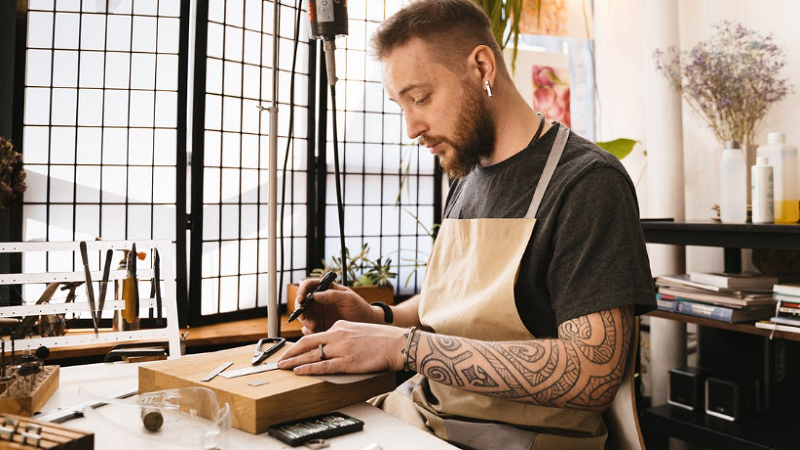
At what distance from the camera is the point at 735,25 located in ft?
8.29

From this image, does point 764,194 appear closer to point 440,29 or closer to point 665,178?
point 665,178

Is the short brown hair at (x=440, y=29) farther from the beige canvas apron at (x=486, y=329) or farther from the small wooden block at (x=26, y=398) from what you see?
the small wooden block at (x=26, y=398)

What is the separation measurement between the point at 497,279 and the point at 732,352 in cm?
158

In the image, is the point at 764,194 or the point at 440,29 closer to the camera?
the point at 440,29

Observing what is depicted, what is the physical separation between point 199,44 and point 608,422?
116 inches

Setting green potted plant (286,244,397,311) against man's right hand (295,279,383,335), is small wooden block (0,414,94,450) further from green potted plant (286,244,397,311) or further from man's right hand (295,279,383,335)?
green potted plant (286,244,397,311)

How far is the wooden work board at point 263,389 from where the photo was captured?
94 cm

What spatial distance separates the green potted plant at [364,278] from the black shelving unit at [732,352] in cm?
156

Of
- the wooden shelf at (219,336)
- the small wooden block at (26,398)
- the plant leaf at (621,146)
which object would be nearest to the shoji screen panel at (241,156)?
the wooden shelf at (219,336)

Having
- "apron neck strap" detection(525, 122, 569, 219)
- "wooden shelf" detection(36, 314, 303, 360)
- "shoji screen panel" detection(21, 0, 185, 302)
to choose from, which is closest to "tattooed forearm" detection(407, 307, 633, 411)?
"apron neck strap" detection(525, 122, 569, 219)

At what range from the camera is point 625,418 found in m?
1.21

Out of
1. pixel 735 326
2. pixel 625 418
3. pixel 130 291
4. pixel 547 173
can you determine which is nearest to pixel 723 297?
pixel 735 326

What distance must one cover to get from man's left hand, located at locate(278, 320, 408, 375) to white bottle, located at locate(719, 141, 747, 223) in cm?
154

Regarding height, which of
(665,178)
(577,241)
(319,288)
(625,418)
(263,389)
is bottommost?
(625,418)
